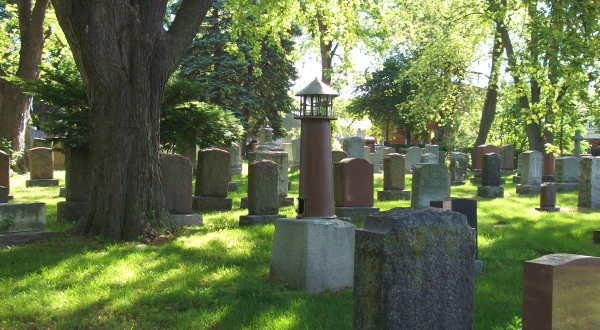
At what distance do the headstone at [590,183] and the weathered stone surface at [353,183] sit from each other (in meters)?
6.06

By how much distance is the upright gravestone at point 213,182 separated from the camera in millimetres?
11109

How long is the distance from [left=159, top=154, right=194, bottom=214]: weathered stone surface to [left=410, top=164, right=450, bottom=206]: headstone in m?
4.48

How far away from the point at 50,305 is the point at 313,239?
269 cm

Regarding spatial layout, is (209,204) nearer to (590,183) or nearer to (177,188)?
(177,188)

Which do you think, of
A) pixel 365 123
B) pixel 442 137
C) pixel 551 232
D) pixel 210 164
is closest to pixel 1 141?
pixel 210 164

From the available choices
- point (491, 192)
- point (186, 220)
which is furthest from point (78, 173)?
point (491, 192)

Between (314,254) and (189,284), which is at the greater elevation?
(314,254)

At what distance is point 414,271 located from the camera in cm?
298

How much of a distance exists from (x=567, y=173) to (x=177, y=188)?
13.6 metres

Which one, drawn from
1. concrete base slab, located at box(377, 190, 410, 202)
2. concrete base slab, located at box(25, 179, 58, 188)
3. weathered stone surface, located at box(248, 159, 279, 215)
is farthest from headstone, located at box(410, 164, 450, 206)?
concrete base slab, located at box(25, 179, 58, 188)

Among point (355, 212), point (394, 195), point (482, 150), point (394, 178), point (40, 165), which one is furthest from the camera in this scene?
point (482, 150)

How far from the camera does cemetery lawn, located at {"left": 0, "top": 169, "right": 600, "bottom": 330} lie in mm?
4535

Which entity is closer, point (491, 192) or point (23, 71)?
point (491, 192)

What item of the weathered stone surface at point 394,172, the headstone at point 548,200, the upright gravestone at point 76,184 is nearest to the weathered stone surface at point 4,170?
the upright gravestone at point 76,184
